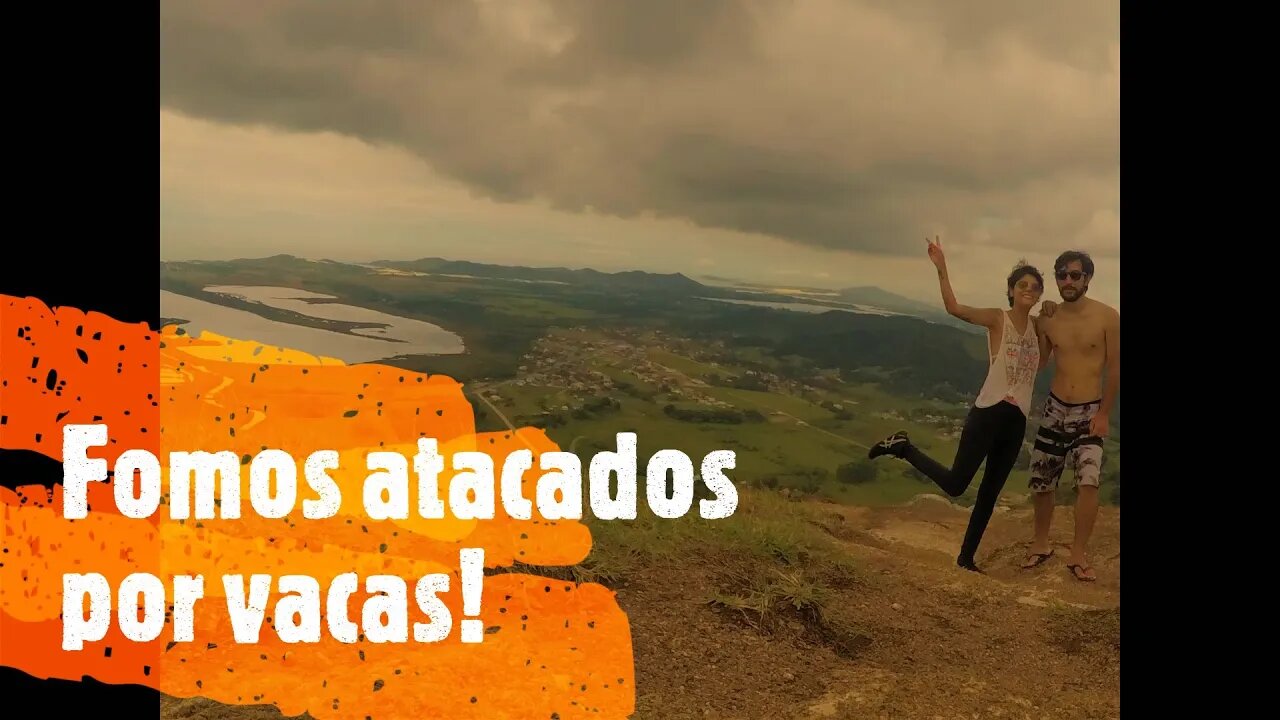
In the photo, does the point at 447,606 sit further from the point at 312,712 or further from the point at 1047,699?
the point at 1047,699

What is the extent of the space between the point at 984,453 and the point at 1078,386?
1.09 metres

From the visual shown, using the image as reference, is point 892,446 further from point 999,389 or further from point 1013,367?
point 1013,367

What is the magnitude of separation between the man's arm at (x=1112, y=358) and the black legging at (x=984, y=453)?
0.79 m

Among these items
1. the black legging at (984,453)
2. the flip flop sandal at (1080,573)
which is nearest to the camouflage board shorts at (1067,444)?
the black legging at (984,453)

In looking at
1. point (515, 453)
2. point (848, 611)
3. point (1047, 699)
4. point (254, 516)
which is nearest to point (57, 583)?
point (254, 516)

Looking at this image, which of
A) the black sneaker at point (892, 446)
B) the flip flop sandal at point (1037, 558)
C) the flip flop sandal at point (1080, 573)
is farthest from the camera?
the flip flop sandal at point (1037, 558)

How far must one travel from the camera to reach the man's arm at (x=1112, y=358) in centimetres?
640

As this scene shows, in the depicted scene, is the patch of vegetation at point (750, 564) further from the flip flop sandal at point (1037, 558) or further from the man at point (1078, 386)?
the man at point (1078, 386)

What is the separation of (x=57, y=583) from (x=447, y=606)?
10.7ft

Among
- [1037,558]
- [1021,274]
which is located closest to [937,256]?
[1021,274]

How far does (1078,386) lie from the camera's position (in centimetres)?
669

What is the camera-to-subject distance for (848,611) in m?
6.73

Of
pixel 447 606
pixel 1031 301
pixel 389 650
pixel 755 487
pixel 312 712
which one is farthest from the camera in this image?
pixel 755 487

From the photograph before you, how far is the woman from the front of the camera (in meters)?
6.48
